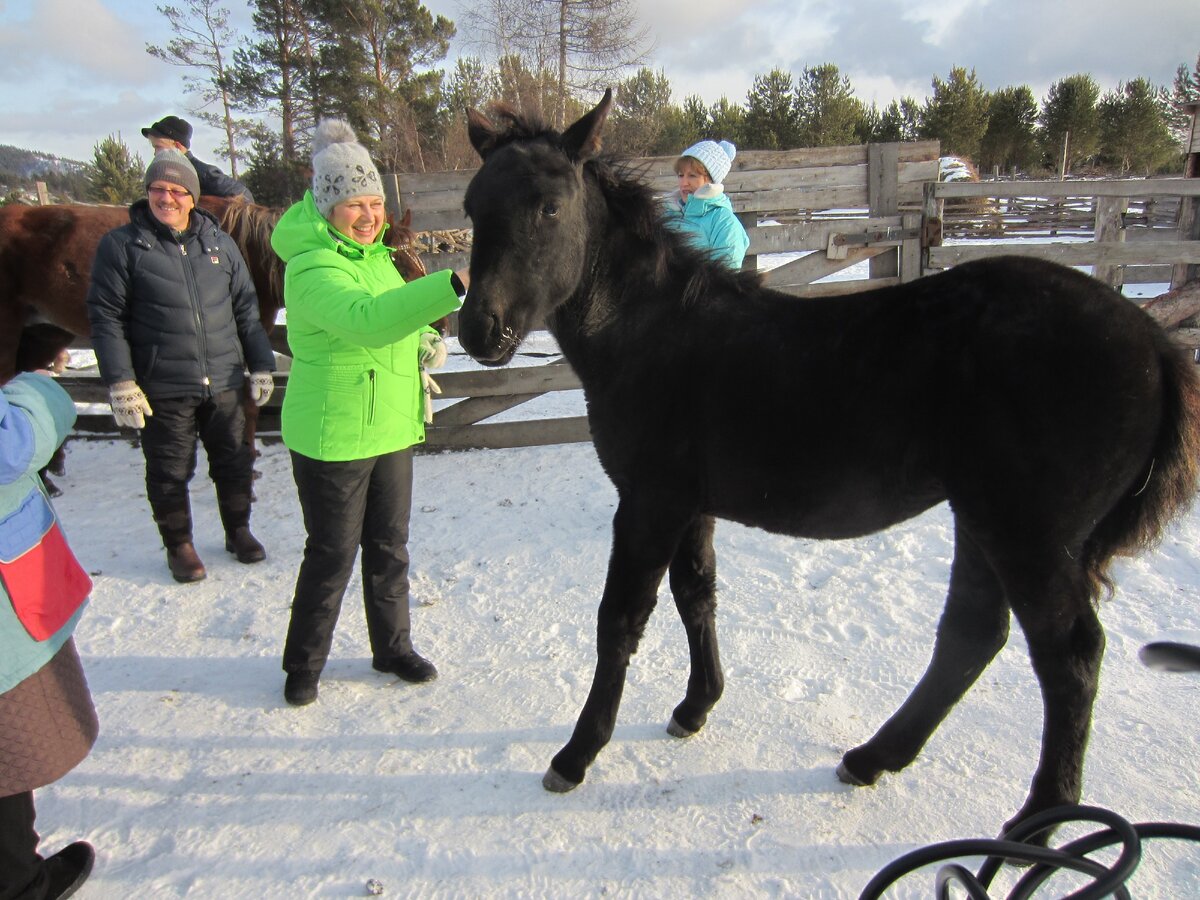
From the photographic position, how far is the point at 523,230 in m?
2.10

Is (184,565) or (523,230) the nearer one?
(523,230)

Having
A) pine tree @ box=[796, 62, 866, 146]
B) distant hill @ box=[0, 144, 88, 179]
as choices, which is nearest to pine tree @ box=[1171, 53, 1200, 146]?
pine tree @ box=[796, 62, 866, 146]

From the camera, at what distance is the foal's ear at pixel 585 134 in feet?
7.12

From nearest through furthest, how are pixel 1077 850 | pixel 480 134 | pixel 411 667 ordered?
pixel 1077 850, pixel 480 134, pixel 411 667

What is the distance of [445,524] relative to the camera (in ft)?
16.0

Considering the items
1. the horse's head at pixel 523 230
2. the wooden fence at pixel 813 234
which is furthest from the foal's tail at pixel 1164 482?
the wooden fence at pixel 813 234

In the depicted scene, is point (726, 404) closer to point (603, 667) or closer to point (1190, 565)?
point (603, 667)

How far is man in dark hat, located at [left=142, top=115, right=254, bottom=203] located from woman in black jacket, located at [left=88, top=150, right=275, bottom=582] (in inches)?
38.1

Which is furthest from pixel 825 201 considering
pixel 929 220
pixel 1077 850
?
pixel 1077 850

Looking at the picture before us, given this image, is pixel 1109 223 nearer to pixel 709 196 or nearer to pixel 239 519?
pixel 709 196

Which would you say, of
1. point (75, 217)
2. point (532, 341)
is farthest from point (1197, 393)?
point (532, 341)

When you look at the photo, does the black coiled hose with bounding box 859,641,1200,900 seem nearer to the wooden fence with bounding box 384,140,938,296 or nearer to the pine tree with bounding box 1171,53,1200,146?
the wooden fence with bounding box 384,140,938,296

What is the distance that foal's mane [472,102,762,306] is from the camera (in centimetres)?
237

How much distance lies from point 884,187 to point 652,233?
5.04 meters
